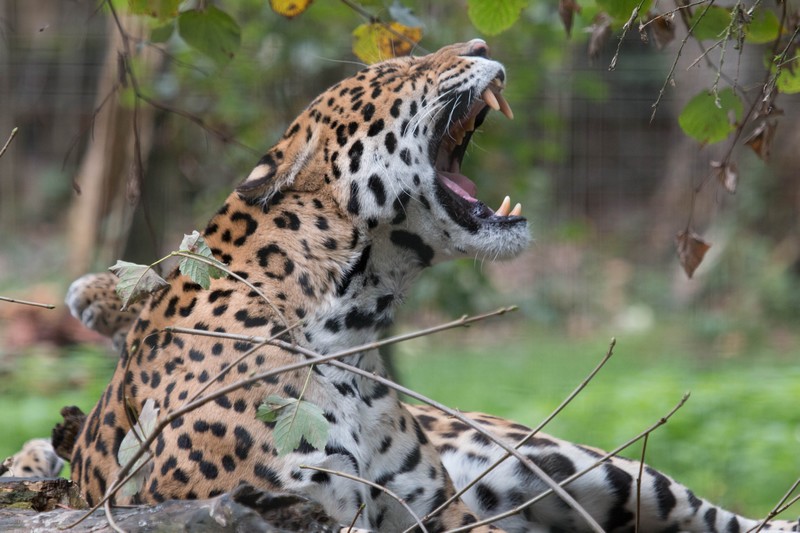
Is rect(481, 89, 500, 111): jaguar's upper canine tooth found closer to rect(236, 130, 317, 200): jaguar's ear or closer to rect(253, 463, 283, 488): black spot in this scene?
rect(236, 130, 317, 200): jaguar's ear

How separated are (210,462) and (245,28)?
20.1 ft

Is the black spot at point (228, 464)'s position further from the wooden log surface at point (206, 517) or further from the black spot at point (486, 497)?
the black spot at point (486, 497)

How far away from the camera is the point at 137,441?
319 centimetres

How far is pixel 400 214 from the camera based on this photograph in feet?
13.9

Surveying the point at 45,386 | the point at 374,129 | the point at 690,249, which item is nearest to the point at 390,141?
the point at 374,129

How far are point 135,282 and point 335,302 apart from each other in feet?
3.05

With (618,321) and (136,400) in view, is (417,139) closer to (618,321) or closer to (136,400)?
(136,400)

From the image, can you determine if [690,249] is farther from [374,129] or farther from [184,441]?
[184,441]

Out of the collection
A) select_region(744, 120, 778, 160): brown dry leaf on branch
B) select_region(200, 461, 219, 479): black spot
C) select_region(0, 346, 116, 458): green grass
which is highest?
select_region(744, 120, 778, 160): brown dry leaf on branch

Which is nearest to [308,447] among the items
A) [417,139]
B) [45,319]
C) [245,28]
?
[417,139]

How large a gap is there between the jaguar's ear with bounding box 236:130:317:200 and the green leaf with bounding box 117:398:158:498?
34.9 inches

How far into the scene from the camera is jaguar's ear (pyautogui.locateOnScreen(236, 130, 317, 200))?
4.19m

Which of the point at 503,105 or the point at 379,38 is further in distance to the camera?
the point at 379,38

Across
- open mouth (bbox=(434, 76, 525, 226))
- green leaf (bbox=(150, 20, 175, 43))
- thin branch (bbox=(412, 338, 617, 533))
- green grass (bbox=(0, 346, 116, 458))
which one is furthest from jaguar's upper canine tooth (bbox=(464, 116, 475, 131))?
green grass (bbox=(0, 346, 116, 458))
